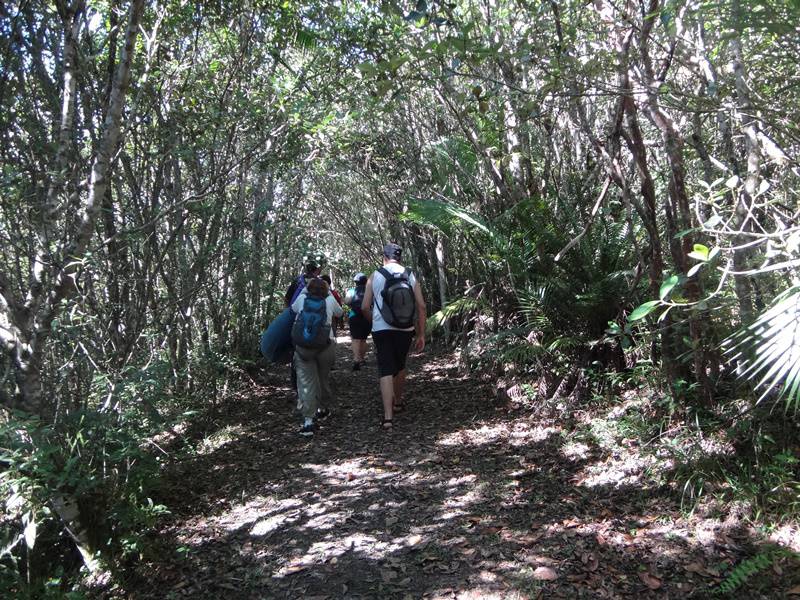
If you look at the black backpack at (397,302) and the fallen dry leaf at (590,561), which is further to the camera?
the black backpack at (397,302)

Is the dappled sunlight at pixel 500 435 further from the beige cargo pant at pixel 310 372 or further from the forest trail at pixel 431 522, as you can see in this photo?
the beige cargo pant at pixel 310 372

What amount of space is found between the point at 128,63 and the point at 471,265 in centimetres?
579

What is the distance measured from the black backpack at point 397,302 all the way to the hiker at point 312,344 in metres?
0.63

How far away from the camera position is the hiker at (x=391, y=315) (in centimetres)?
552

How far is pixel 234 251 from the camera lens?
670 centimetres

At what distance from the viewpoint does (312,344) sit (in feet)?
18.4

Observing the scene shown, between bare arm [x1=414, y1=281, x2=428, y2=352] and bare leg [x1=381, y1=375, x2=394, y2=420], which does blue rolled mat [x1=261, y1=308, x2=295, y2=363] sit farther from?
bare arm [x1=414, y1=281, x2=428, y2=352]

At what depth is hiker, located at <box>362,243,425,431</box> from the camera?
552 cm

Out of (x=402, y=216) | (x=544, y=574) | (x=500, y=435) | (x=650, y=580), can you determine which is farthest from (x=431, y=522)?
(x=402, y=216)

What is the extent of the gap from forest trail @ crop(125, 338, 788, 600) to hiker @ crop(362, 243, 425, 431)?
570 millimetres

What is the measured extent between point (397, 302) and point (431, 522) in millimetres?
2317

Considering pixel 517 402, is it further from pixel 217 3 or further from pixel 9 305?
pixel 217 3

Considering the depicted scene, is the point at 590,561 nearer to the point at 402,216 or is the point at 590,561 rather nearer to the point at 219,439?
the point at 219,439

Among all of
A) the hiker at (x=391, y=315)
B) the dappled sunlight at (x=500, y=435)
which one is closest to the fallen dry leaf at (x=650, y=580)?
the dappled sunlight at (x=500, y=435)
